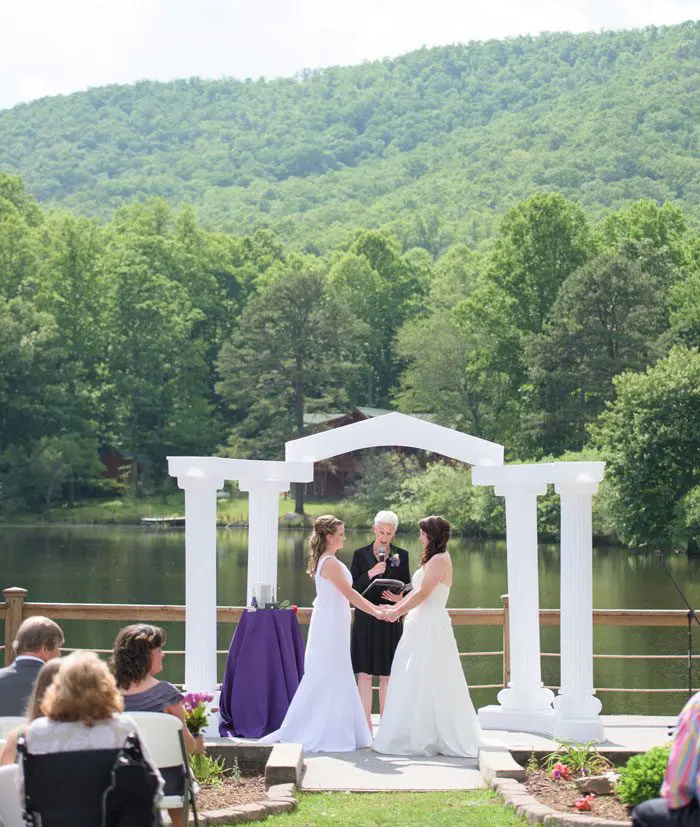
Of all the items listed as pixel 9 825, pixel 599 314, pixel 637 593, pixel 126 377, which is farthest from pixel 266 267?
pixel 9 825

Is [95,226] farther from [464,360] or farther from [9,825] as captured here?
[9,825]

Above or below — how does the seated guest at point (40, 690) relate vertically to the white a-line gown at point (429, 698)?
above

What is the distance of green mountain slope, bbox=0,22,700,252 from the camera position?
110438 mm

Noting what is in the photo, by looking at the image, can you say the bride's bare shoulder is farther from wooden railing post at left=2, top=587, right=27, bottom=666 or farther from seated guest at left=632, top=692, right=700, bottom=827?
seated guest at left=632, top=692, right=700, bottom=827

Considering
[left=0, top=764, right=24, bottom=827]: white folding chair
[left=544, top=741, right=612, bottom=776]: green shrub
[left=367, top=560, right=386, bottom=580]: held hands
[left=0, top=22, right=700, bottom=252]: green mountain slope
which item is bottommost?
[left=544, top=741, right=612, bottom=776]: green shrub

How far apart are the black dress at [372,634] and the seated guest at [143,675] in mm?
3943

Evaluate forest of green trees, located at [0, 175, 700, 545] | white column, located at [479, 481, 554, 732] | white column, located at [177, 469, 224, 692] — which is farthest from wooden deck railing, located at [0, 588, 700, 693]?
forest of green trees, located at [0, 175, 700, 545]

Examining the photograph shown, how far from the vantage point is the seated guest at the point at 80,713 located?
476 centimetres

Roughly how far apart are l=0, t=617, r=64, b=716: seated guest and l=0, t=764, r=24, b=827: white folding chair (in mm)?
909

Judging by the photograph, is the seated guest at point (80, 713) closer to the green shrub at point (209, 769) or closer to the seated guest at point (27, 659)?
the seated guest at point (27, 659)

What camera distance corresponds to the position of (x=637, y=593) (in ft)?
107

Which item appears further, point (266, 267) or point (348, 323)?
point (266, 267)

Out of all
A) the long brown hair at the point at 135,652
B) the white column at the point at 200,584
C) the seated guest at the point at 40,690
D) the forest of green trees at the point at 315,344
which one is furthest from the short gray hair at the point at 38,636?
the forest of green trees at the point at 315,344

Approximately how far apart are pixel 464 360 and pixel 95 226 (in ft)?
72.1
